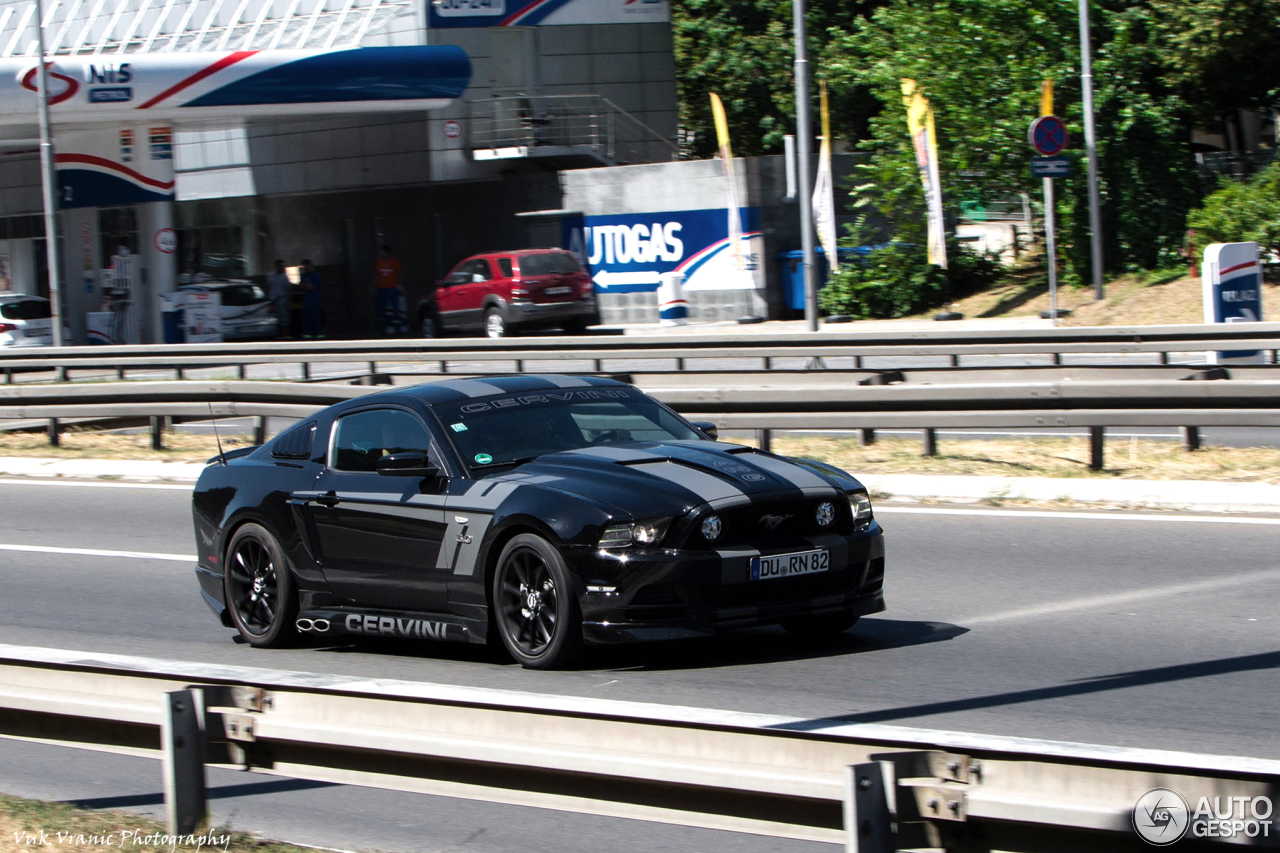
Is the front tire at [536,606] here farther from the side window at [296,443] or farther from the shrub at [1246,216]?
the shrub at [1246,216]

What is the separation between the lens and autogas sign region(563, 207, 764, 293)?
34.5m

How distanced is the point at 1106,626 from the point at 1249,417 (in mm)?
4710

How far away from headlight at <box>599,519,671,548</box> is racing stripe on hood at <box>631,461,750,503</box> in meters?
0.24

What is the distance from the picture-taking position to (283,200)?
43.8 meters

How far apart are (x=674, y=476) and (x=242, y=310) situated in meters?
30.4

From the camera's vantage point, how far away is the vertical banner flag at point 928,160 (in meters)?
30.9

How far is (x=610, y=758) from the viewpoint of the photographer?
12.2 ft

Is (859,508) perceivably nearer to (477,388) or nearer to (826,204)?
(477,388)

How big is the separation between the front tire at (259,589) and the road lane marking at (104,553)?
10.2ft

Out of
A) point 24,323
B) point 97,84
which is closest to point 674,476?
point 97,84

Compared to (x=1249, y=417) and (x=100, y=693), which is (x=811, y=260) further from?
(x=100, y=693)

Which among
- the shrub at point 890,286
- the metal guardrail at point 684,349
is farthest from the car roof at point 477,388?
the shrub at point 890,286

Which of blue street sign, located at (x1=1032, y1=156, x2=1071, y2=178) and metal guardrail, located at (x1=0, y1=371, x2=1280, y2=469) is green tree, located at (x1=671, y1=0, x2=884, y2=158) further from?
metal guardrail, located at (x1=0, y1=371, x2=1280, y2=469)

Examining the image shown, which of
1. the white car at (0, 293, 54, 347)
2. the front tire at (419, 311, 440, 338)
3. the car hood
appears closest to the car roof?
the car hood
